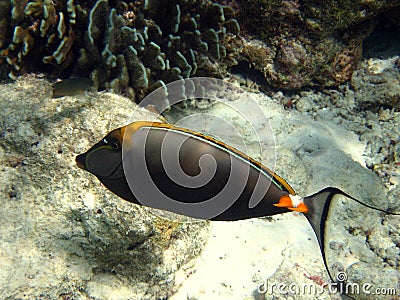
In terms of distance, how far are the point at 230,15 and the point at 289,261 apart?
3102 mm

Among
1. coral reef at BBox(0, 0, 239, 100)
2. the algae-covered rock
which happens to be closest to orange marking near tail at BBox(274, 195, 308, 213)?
the algae-covered rock

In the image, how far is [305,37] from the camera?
433 centimetres

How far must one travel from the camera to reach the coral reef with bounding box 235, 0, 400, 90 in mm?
4121

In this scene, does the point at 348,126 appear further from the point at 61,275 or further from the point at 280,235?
the point at 61,275

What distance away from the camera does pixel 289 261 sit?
3.32m

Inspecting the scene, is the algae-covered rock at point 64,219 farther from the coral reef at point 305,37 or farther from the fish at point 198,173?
the coral reef at point 305,37

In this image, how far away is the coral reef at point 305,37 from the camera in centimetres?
412

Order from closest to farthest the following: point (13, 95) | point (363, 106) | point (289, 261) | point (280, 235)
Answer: point (13, 95)
point (289, 261)
point (280, 235)
point (363, 106)

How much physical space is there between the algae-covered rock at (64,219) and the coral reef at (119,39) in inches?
32.7

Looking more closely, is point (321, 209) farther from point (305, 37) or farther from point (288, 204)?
point (305, 37)

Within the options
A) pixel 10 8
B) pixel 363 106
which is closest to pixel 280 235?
pixel 363 106

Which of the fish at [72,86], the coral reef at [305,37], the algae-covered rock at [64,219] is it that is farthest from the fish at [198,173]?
the coral reef at [305,37]

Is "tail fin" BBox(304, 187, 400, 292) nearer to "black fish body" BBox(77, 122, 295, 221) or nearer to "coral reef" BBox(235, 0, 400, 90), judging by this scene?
"black fish body" BBox(77, 122, 295, 221)

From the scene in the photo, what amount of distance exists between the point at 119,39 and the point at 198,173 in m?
2.72
